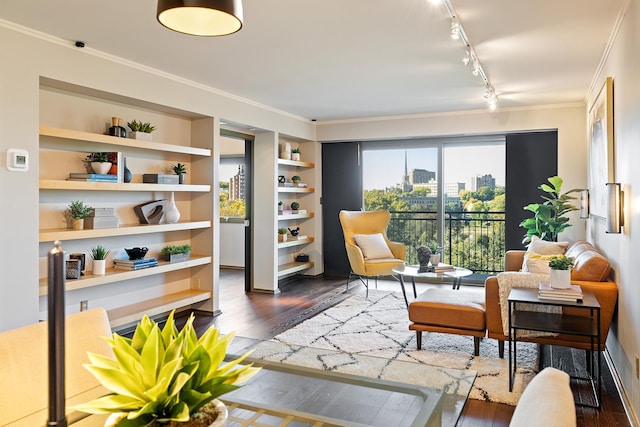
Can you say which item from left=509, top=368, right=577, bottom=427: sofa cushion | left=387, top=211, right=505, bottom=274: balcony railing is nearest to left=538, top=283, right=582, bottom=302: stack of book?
left=509, top=368, right=577, bottom=427: sofa cushion

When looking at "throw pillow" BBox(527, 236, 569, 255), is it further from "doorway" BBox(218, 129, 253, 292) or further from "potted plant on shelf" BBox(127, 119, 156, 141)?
"doorway" BBox(218, 129, 253, 292)

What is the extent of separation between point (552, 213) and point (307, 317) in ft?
10.9

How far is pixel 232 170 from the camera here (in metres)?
8.34

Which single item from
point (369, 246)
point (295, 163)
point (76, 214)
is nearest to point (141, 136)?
point (76, 214)

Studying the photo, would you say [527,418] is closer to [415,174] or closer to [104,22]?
[104,22]

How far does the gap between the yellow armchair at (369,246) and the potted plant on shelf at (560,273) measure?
2.69 metres

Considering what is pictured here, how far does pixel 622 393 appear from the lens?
117 inches

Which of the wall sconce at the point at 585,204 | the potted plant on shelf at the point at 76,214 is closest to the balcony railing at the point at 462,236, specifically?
the wall sconce at the point at 585,204

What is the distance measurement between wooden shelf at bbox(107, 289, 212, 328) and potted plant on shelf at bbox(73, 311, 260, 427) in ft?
10.8

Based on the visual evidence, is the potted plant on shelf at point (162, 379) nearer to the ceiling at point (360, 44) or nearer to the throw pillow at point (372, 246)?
the ceiling at point (360, 44)

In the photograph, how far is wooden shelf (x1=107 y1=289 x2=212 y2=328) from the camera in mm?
4161

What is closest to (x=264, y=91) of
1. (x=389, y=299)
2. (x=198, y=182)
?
(x=198, y=182)

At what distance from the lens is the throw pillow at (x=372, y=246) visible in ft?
20.1

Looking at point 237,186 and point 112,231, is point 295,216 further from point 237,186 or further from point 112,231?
point 112,231
